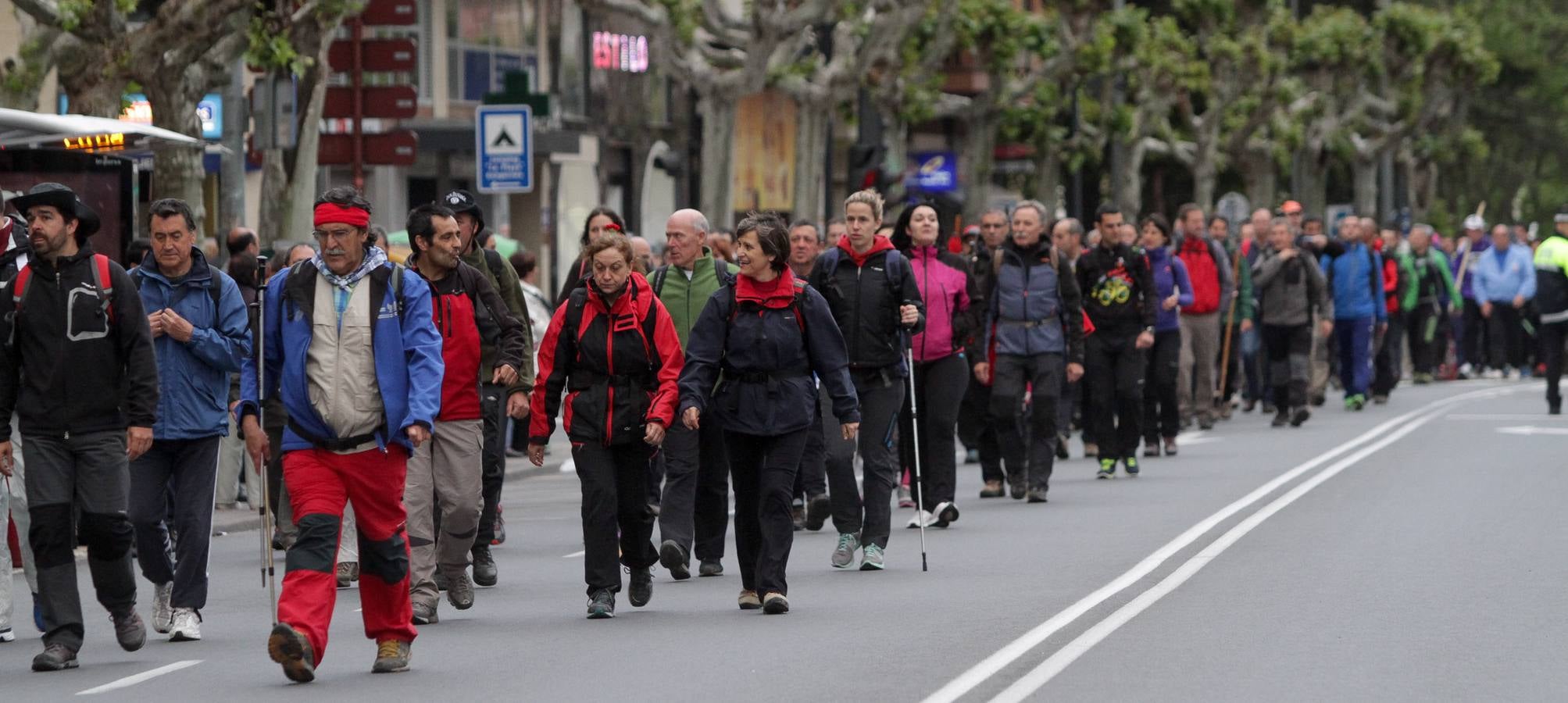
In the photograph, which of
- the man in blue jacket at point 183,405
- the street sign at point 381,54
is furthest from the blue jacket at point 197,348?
the street sign at point 381,54

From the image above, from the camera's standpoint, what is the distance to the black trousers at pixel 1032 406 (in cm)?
A: 1631

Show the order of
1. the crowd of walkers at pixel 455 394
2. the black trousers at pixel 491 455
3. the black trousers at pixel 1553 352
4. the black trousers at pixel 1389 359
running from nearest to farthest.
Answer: the crowd of walkers at pixel 455 394 < the black trousers at pixel 491 455 < the black trousers at pixel 1553 352 < the black trousers at pixel 1389 359

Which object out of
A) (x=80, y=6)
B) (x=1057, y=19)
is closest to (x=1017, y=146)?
(x=1057, y=19)

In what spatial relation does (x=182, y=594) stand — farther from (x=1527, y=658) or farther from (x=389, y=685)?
(x=1527, y=658)

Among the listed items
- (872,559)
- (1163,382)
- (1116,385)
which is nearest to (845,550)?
(872,559)

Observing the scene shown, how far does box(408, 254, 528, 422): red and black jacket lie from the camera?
435 inches

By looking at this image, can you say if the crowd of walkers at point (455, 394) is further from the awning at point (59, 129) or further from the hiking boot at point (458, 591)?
the awning at point (59, 129)

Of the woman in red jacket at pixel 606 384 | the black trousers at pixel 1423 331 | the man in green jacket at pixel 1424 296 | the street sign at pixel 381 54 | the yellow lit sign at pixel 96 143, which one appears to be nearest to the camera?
the woman in red jacket at pixel 606 384

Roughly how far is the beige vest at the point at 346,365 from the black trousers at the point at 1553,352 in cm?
1671

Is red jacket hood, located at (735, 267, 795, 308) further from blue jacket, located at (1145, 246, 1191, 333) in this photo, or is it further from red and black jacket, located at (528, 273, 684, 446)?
blue jacket, located at (1145, 246, 1191, 333)

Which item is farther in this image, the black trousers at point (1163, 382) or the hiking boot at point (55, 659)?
the black trousers at point (1163, 382)

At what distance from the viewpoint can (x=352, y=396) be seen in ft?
29.7

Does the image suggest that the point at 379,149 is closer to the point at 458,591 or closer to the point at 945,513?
the point at 945,513

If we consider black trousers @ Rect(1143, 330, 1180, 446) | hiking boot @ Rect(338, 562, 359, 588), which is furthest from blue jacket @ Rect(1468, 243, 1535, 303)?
hiking boot @ Rect(338, 562, 359, 588)
